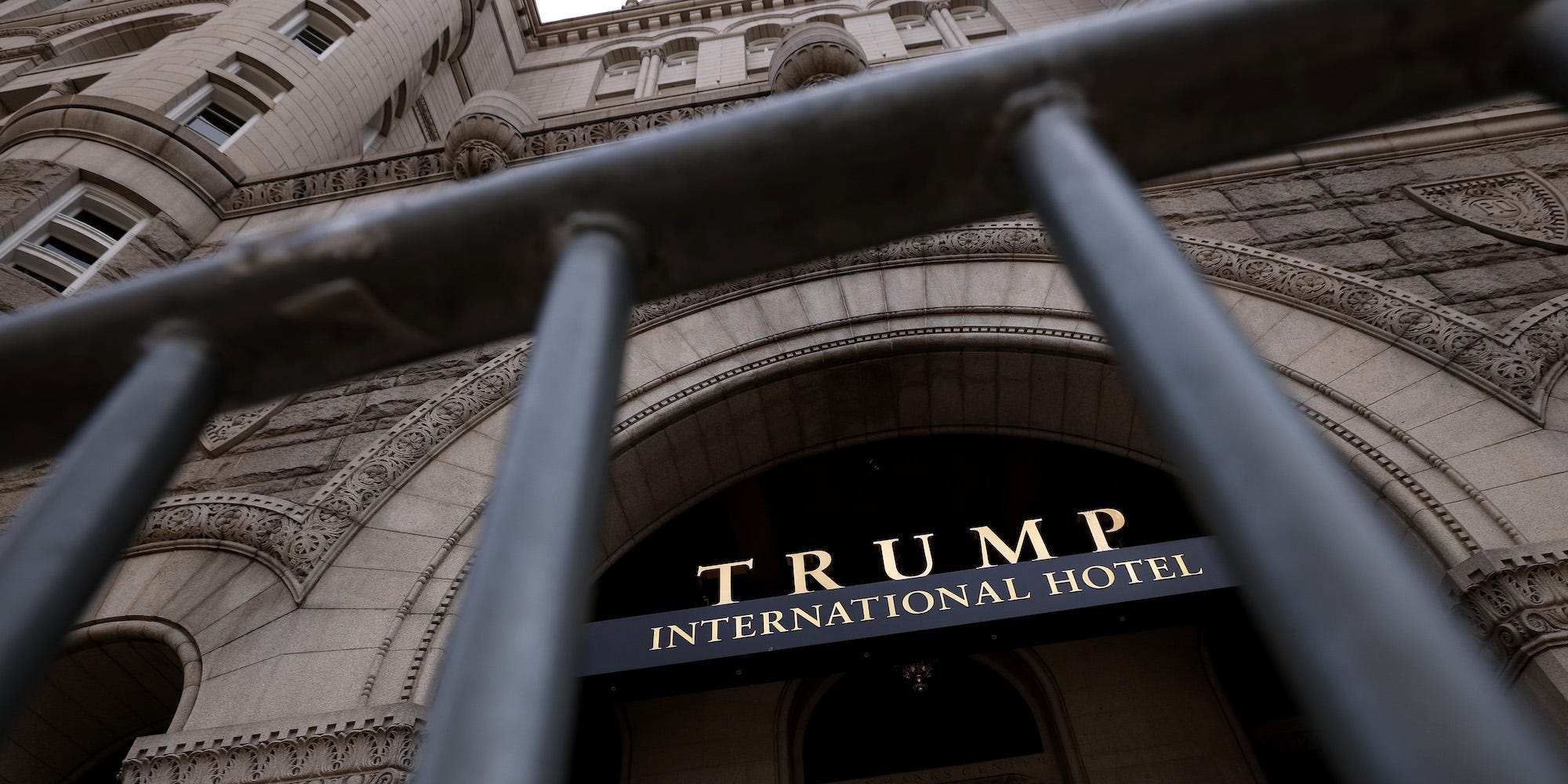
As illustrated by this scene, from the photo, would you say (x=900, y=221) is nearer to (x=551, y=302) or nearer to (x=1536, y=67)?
(x=551, y=302)

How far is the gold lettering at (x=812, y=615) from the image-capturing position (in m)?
5.49

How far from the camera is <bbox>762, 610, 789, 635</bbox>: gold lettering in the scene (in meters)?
5.46

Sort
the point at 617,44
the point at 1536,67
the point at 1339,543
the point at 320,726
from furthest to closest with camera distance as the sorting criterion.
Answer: the point at 617,44 < the point at 320,726 < the point at 1536,67 < the point at 1339,543

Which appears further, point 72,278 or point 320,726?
point 72,278

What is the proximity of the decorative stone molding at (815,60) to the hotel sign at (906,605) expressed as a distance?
513cm

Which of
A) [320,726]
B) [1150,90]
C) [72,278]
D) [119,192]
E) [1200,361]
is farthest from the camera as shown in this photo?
[119,192]

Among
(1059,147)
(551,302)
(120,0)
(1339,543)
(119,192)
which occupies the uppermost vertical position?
(120,0)

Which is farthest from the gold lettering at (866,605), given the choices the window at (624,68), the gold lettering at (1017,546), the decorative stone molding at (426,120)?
the window at (624,68)

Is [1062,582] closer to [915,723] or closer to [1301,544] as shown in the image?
[915,723]

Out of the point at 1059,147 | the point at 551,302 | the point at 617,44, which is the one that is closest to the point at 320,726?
the point at 551,302

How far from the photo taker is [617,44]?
1984cm

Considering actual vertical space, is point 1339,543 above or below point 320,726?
below

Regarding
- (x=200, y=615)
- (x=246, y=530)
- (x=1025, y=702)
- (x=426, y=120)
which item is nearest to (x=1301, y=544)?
(x=200, y=615)

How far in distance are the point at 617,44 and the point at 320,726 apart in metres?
18.2
